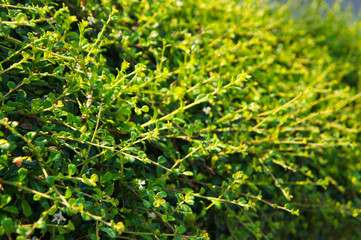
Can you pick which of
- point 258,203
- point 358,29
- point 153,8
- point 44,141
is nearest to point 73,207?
point 44,141

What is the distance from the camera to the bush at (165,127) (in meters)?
1.28

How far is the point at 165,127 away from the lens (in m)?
1.47

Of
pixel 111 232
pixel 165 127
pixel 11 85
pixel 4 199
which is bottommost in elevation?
pixel 111 232

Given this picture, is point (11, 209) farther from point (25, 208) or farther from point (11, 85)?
point (11, 85)

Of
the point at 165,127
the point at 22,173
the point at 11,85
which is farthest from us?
the point at 165,127

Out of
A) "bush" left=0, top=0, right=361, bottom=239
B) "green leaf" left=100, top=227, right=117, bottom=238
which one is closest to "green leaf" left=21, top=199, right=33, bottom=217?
"bush" left=0, top=0, right=361, bottom=239

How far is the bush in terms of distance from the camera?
4.19 feet

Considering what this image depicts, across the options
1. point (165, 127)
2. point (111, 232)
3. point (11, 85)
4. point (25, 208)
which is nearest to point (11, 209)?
point (25, 208)

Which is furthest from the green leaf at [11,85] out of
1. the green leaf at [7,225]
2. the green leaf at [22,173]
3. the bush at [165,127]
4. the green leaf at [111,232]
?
the green leaf at [111,232]

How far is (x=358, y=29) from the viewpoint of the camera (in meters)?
3.80

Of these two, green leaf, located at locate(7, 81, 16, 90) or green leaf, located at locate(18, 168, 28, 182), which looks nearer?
green leaf, located at locate(18, 168, 28, 182)

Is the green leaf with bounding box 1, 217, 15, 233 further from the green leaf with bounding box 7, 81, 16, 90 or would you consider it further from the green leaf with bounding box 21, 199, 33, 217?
the green leaf with bounding box 7, 81, 16, 90

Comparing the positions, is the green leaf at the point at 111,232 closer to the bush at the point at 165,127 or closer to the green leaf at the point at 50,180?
the bush at the point at 165,127

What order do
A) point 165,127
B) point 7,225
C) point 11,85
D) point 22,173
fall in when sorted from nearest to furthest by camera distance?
point 7,225 < point 22,173 < point 11,85 < point 165,127
